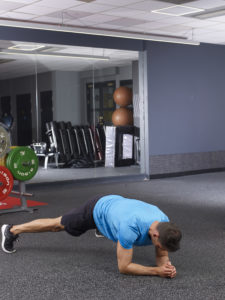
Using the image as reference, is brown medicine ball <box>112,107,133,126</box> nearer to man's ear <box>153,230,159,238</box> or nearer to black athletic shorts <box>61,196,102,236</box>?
black athletic shorts <box>61,196,102,236</box>

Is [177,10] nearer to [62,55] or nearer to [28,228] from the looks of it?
[62,55]

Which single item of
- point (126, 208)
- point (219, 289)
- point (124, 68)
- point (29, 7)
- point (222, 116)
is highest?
point (29, 7)

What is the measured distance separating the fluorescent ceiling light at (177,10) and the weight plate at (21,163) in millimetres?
3029

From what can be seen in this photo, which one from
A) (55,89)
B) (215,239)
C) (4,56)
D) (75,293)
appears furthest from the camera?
(55,89)

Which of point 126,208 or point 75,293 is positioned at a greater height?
point 126,208

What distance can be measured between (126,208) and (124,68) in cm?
616

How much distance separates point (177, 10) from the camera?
7.24 meters

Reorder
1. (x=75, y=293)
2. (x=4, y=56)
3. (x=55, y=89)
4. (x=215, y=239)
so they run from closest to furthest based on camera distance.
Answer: (x=75, y=293) → (x=215, y=239) → (x=4, y=56) → (x=55, y=89)

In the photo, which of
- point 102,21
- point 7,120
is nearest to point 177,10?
point 102,21

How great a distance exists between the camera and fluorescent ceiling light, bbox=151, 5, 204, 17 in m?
7.10

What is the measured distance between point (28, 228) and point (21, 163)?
204 cm

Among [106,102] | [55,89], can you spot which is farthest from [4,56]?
[106,102]

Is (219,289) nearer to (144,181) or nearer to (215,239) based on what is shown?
(215,239)

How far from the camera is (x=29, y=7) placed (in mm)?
6812
